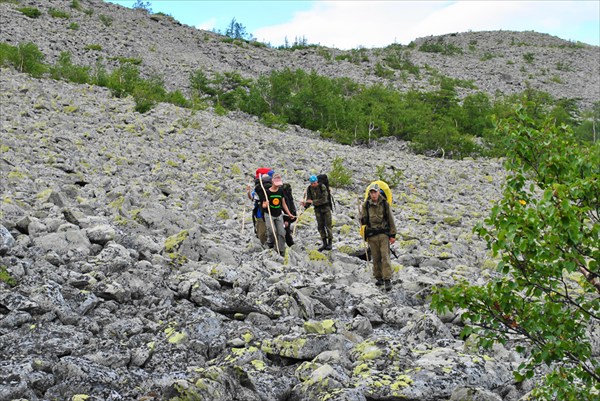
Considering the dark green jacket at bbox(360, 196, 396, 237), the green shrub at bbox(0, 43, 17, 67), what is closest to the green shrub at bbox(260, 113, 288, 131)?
the green shrub at bbox(0, 43, 17, 67)

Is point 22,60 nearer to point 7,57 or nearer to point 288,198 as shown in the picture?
point 7,57

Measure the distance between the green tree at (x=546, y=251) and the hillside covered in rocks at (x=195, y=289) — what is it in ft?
1.60

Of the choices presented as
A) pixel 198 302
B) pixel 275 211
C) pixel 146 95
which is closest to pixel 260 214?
pixel 275 211

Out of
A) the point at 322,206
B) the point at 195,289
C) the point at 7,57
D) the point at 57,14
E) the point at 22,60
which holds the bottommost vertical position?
the point at 195,289

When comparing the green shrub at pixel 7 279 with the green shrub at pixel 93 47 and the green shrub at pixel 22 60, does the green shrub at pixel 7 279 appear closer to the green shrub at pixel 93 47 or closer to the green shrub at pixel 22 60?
the green shrub at pixel 22 60

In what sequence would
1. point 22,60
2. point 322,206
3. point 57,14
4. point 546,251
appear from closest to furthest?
point 546,251, point 322,206, point 22,60, point 57,14

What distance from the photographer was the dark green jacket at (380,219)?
10.4 metres

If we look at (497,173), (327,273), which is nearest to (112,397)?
(327,273)

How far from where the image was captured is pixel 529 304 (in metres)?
4.53

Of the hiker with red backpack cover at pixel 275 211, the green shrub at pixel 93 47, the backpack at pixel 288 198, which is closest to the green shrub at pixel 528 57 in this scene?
the green shrub at pixel 93 47

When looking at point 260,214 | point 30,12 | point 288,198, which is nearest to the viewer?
point 260,214

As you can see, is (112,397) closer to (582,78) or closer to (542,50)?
(582,78)

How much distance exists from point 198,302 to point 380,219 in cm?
416

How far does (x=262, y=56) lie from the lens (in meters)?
55.5
